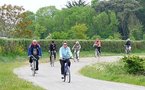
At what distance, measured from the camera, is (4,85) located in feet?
64.3

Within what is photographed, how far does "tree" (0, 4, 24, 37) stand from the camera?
86.1 m

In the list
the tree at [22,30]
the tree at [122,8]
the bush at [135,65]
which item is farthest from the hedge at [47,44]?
the tree at [122,8]

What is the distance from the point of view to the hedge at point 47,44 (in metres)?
51.9

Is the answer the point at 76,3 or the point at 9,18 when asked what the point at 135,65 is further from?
the point at 76,3

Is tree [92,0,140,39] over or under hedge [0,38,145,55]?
over

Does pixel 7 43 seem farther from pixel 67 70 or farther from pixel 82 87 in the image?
pixel 82 87

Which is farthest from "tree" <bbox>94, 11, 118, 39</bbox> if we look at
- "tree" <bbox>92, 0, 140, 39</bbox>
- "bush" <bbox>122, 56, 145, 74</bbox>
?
"bush" <bbox>122, 56, 145, 74</bbox>

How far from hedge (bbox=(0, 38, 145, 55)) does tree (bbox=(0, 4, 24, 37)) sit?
71.2 ft

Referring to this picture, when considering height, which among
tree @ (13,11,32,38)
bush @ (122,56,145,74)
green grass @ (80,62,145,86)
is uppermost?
tree @ (13,11,32,38)

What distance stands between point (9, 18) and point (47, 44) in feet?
94.5

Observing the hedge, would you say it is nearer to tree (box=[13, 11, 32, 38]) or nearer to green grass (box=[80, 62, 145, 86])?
tree (box=[13, 11, 32, 38])

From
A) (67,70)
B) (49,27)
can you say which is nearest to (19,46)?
(67,70)

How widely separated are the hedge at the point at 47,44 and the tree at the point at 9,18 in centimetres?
2170

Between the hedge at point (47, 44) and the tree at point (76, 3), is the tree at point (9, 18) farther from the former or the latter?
the tree at point (76, 3)
